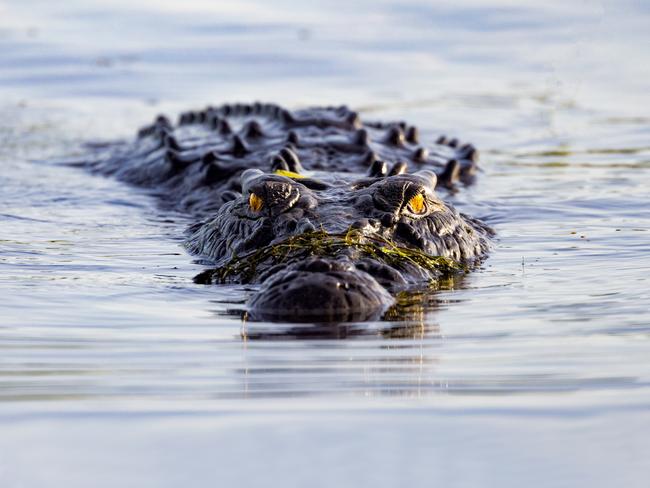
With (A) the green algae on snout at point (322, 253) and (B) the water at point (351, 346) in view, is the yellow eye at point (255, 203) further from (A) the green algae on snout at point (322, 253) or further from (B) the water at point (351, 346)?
(B) the water at point (351, 346)

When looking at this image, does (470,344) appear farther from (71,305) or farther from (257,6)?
(257,6)

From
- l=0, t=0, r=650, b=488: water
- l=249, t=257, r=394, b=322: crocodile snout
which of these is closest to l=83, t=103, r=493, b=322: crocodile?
l=249, t=257, r=394, b=322: crocodile snout

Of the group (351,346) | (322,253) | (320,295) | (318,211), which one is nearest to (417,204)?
(318,211)

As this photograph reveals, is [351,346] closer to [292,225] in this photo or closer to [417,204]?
[292,225]

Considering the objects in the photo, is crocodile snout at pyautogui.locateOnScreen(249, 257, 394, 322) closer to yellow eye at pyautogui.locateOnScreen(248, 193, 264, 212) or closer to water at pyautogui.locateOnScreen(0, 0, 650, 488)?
water at pyautogui.locateOnScreen(0, 0, 650, 488)

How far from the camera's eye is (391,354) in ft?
18.5

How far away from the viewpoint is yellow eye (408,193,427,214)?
7980mm

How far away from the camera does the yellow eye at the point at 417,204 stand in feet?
26.2

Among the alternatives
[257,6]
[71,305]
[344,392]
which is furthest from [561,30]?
[344,392]

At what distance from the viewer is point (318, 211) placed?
7.70 meters

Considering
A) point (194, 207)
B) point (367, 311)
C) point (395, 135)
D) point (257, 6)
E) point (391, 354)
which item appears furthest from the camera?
point (257, 6)

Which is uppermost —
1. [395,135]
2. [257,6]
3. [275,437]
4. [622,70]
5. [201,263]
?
[257,6]

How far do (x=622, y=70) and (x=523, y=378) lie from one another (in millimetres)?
14897

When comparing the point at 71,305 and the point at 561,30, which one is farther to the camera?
the point at 561,30
